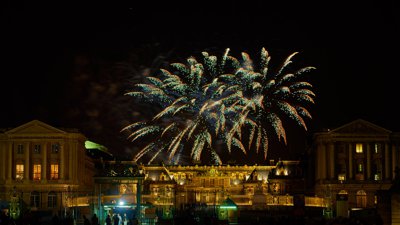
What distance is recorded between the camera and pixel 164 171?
452 ft

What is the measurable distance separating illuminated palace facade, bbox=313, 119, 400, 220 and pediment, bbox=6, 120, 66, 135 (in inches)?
1440

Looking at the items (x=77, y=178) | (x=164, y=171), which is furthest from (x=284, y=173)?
(x=77, y=178)

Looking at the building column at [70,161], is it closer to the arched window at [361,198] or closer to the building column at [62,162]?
the building column at [62,162]

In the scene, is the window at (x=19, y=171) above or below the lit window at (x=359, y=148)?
below

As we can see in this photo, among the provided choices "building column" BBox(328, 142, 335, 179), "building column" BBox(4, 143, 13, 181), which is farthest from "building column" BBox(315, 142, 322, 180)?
"building column" BBox(4, 143, 13, 181)

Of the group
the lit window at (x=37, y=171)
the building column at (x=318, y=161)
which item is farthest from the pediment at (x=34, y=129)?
the building column at (x=318, y=161)

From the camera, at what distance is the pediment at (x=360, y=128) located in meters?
107

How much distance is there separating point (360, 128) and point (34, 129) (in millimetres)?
44869

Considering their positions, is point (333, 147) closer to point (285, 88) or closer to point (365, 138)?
point (365, 138)

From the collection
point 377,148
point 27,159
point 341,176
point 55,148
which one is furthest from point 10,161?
point 377,148

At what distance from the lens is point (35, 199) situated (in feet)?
336

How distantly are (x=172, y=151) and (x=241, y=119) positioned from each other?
890cm

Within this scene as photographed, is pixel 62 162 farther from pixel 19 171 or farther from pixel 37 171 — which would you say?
pixel 19 171

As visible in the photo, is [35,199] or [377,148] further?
[377,148]
